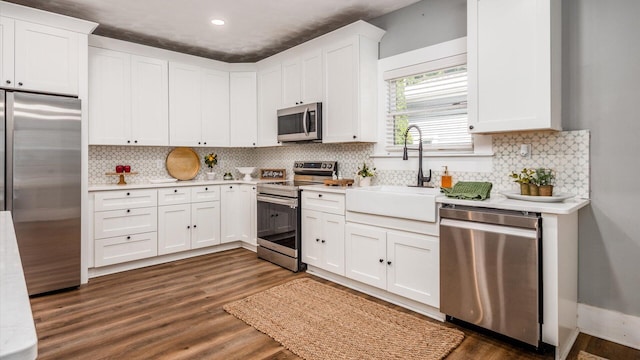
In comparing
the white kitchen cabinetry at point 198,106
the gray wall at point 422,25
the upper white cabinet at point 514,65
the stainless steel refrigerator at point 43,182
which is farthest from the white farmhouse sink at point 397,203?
the stainless steel refrigerator at point 43,182

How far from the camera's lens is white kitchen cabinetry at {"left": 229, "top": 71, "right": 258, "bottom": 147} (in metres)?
4.95

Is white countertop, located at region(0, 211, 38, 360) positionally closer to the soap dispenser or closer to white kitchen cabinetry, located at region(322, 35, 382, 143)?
the soap dispenser

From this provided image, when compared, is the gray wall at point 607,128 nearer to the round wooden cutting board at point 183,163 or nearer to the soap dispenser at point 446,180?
the soap dispenser at point 446,180

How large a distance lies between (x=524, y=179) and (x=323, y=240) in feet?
5.90

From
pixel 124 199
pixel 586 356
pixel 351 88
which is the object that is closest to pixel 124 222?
pixel 124 199

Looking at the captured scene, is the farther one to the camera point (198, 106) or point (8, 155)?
point (198, 106)

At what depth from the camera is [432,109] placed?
3.35 meters

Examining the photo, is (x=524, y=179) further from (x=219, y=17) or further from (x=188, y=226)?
(x=188, y=226)

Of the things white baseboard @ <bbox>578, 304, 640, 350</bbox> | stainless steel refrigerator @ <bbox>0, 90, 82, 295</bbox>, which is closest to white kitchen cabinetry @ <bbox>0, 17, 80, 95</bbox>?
stainless steel refrigerator @ <bbox>0, 90, 82, 295</bbox>

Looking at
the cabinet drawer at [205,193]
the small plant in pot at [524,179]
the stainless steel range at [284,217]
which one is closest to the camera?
the small plant in pot at [524,179]

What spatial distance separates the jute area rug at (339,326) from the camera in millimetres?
2260

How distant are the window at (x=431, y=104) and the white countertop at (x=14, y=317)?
9.63ft

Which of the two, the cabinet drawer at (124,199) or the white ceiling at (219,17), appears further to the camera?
the cabinet drawer at (124,199)

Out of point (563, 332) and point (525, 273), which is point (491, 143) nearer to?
point (525, 273)
